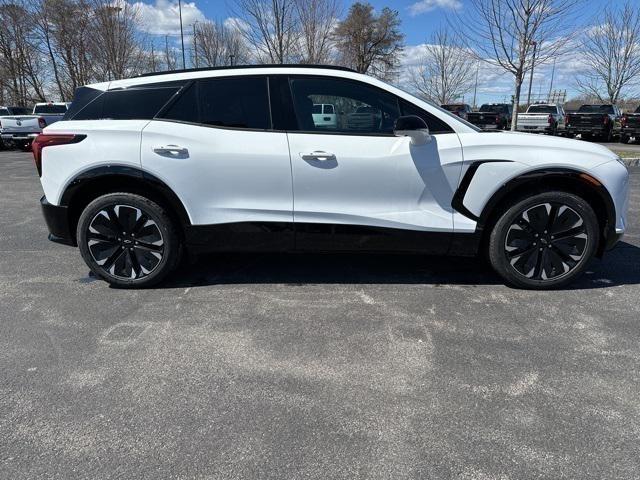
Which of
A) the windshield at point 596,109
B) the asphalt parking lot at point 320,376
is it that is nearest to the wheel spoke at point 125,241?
the asphalt parking lot at point 320,376

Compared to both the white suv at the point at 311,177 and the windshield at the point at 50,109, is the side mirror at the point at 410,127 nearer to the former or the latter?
the white suv at the point at 311,177

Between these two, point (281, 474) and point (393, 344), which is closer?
point (281, 474)

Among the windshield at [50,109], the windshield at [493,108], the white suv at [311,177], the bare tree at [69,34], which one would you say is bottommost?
the white suv at [311,177]

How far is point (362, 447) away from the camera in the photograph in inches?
84.7

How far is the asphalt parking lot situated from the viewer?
2092mm

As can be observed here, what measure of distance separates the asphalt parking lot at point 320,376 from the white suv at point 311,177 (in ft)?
1.48

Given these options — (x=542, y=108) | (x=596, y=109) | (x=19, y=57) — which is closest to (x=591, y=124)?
(x=596, y=109)

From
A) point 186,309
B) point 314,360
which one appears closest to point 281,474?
point 314,360

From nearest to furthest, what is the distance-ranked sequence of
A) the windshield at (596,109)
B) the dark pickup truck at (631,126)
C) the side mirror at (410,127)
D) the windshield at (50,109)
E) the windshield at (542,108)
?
the side mirror at (410,127), the dark pickup truck at (631,126), the windshield at (50,109), the windshield at (596,109), the windshield at (542,108)

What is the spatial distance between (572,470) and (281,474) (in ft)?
4.10

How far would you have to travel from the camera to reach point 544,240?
3.77 metres

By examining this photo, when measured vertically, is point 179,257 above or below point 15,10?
below

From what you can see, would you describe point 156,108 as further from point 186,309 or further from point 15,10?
point 15,10

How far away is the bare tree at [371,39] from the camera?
2942cm
